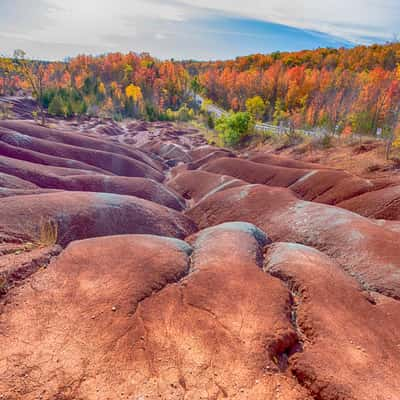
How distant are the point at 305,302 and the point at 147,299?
4.39 meters

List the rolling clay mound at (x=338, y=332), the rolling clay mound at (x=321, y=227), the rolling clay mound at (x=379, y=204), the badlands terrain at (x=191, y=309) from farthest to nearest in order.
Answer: the rolling clay mound at (x=379, y=204) → the rolling clay mound at (x=321, y=227) → the rolling clay mound at (x=338, y=332) → the badlands terrain at (x=191, y=309)

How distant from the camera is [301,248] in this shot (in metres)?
11.1

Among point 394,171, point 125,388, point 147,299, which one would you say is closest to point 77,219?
point 147,299

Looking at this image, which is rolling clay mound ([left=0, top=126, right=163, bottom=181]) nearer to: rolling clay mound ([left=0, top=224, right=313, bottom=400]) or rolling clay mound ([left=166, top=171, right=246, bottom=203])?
rolling clay mound ([left=166, top=171, right=246, bottom=203])

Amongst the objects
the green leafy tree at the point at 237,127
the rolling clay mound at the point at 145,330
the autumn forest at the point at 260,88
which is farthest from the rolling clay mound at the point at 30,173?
the autumn forest at the point at 260,88

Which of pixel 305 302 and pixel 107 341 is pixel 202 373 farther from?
pixel 305 302

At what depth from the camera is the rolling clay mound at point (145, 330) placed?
5.26 m

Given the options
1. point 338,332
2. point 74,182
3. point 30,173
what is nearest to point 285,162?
point 74,182

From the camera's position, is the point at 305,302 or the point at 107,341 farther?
the point at 305,302

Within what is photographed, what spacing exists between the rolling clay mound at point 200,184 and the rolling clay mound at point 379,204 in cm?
994

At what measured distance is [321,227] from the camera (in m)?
14.8

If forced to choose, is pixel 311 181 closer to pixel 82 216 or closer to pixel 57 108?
pixel 82 216

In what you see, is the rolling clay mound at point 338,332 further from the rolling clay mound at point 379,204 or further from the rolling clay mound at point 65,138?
the rolling clay mound at point 65,138

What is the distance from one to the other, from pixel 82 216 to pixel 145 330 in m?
8.88
